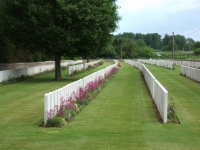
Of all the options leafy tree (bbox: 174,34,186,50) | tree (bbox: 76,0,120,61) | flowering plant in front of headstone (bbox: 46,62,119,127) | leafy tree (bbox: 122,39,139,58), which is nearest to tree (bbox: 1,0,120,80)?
tree (bbox: 76,0,120,61)

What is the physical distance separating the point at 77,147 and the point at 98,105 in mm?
6290

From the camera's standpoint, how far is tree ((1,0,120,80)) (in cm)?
2330

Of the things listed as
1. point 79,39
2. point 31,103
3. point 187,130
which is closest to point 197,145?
point 187,130

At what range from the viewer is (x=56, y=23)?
24.6 m

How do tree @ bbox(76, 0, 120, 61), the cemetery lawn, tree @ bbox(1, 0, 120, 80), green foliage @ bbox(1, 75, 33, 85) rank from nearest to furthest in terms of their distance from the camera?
1. the cemetery lawn
2. green foliage @ bbox(1, 75, 33, 85)
3. tree @ bbox(1, 0, 120, 80)
4. tree @ bbox(76, 0, 120, 61)

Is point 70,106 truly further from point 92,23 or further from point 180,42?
point 180,42

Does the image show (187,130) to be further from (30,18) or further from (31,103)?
(30,18)

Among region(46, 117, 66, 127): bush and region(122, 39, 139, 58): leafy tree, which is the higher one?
region(122, 39, 139, 58): leafy tree

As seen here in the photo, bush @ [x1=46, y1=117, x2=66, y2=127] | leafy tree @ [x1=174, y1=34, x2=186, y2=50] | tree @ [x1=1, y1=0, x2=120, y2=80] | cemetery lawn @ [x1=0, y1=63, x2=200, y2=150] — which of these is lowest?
cemetery lawn @ [x1=0, y1=63, x2=200, y2=150]

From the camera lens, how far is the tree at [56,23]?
2330 cm

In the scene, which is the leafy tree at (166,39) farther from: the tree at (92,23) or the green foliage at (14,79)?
the green foliage at (14,79)

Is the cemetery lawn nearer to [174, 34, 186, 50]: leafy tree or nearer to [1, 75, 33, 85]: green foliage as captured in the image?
[1, 75, 33, 85]: green foliage

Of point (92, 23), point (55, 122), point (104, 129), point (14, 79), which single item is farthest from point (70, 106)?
point (14, 79)

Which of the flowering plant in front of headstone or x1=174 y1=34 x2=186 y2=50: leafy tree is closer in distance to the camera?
the flowering plant in front of headstone
